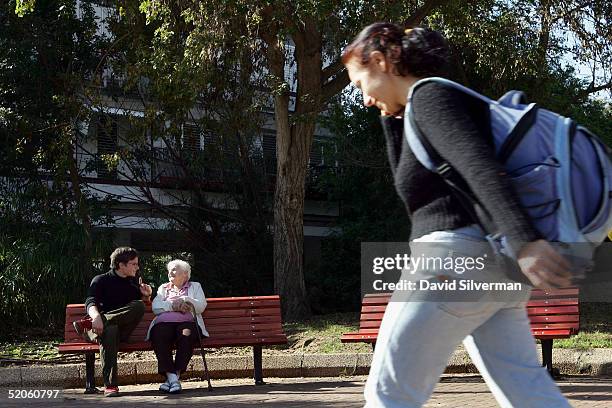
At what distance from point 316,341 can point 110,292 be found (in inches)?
145

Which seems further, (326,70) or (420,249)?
(326,70)

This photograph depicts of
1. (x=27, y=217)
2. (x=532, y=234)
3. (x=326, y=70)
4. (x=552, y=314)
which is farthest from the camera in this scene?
(x=27, y=217)

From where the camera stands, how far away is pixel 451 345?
10.4 ft

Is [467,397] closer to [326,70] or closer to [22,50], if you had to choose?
[326,70]

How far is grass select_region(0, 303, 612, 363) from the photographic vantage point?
1252 centimetres

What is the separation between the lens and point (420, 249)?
3178 mm

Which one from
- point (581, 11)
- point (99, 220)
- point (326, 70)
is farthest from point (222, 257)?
point (581, 11)

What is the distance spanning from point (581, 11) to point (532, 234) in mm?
15102

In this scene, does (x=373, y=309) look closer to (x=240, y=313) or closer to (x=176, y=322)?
(x=240, y=313)

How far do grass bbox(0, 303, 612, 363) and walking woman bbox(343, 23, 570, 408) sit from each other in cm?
858

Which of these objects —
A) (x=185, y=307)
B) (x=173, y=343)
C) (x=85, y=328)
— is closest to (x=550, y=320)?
(x=185, y=307)

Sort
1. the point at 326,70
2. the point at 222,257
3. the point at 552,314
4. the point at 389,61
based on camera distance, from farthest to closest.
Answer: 1. the point at 222,257
2. the point at 326,70
3. the point at 552,314
4. the point at 389,61

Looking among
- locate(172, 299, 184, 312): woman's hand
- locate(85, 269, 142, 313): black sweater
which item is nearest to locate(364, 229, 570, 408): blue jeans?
locate(172, 299, 184, 312): woman's hand

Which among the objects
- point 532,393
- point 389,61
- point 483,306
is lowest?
A: point 532,393
